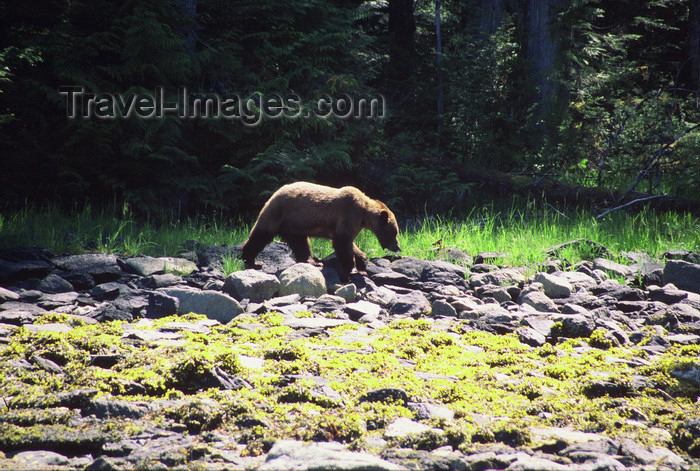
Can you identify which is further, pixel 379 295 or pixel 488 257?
pixel 488 257

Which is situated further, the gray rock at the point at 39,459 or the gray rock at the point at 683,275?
the gray rock at the point at 683,275

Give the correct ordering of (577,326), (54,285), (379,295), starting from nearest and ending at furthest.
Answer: (577,326) < (54,285) < (379,295)

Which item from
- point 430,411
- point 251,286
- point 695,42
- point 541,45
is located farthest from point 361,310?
point 695,42

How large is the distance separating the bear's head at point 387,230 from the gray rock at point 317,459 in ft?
16.6

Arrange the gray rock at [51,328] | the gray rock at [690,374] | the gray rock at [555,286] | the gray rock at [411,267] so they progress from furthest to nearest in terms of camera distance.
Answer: the gray rock at [411,267], the gray rock at [555,286], the gray rock at [51,328], the gray rock at [690,374]

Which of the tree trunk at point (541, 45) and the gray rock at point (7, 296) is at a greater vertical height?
the tree trunk at point (541, 45)

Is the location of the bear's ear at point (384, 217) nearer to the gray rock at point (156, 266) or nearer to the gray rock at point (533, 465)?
the gray rock at point (156, 266)

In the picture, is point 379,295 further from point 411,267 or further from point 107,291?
point 107,291

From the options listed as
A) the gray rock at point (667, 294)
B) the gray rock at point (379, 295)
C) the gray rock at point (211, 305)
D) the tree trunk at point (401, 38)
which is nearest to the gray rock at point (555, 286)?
the gray rock at point (667, 294)

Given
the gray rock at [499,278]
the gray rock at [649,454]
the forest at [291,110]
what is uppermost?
the forest at [291,110]

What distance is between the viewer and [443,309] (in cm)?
532

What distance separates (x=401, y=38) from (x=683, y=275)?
12682mm

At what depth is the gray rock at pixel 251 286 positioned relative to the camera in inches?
224

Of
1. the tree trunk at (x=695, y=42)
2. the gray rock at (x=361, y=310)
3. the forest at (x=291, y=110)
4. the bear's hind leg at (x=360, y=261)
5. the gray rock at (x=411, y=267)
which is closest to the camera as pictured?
the gray rock at (x=361, y=310)
